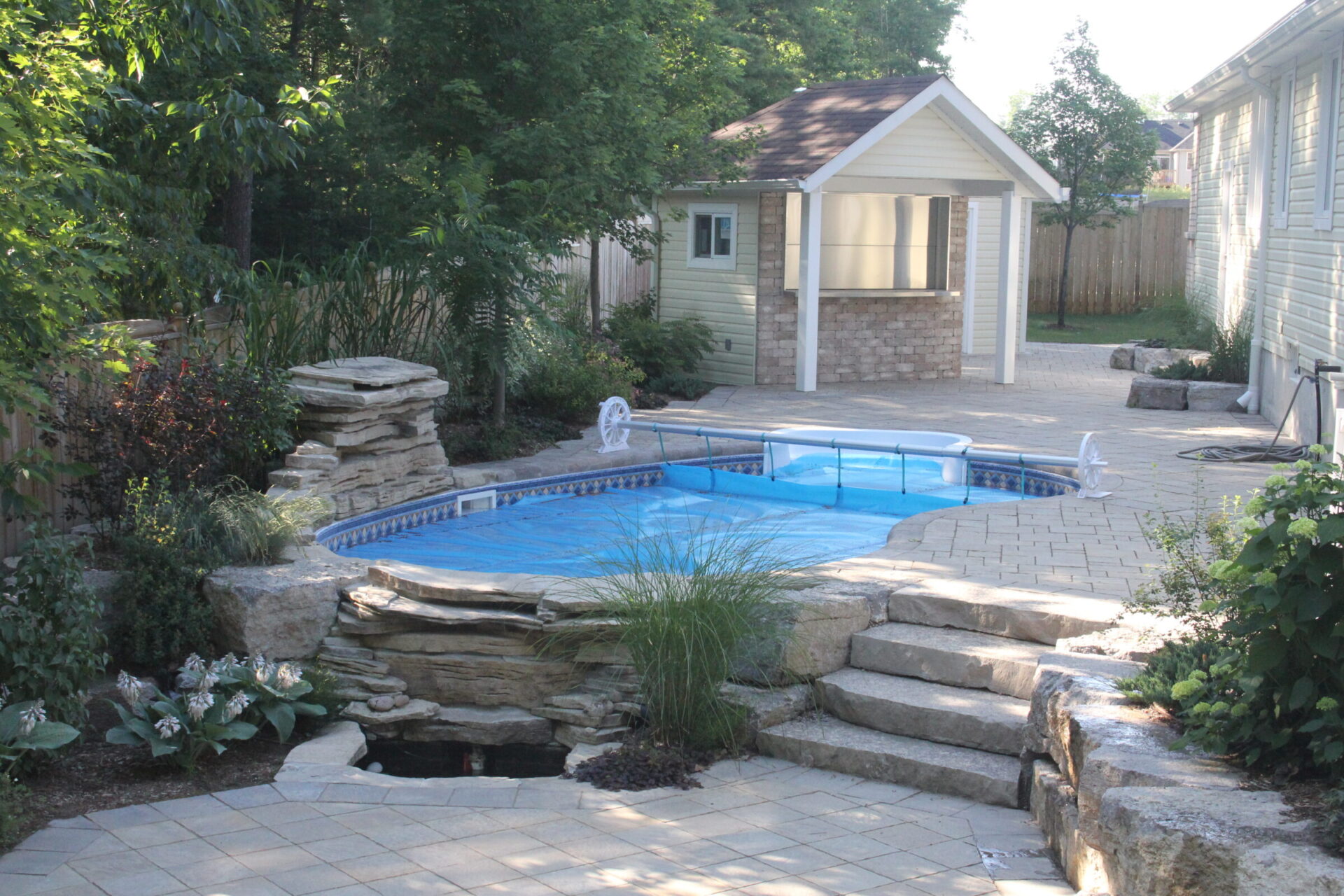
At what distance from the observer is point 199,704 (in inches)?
191

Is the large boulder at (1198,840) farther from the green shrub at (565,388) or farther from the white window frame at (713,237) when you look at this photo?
the white window frame at (713,237)

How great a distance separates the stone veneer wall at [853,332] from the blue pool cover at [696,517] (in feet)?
13.3

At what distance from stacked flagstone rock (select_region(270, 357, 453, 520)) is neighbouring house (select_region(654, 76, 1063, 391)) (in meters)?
6.38

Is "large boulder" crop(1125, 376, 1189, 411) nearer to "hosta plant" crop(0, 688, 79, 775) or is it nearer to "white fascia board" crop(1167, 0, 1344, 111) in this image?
"white fascia board" crop(1167, 0, 1344, 111)

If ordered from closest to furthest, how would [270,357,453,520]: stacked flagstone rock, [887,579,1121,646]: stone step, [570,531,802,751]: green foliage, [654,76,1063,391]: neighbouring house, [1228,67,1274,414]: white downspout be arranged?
[570,531,802,751]: green foliage
[887,579,1121,646]: stone step
[270,357,453,520]: stacked flagstone rock
[1228,67,1274,414]: white downspout
[654,76,1063,391]: neighbouring house

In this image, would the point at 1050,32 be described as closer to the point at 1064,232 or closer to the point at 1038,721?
the point at 1064,232

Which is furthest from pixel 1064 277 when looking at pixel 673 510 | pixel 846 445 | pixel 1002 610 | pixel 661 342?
pixel 1002 610

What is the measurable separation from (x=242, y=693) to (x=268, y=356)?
3.73 meters

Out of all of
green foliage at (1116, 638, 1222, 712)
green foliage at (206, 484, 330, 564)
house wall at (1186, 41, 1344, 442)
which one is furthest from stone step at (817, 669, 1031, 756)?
house wall at (1186, 41, 1344, 442)

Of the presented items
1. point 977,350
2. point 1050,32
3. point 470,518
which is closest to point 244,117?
point 470,518

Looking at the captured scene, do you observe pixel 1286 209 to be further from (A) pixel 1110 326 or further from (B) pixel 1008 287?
(A) pixel 1110 326

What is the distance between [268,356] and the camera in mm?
8312

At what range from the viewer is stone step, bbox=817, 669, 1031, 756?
4.99m

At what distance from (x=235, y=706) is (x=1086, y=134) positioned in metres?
21.5
